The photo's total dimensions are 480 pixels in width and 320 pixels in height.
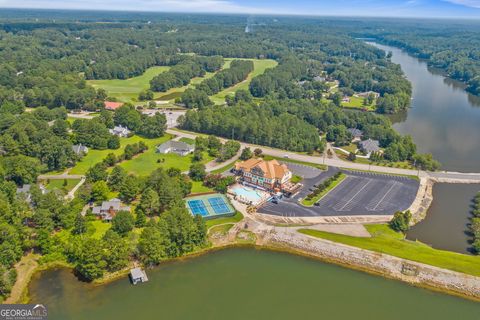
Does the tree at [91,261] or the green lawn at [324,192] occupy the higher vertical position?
the tree at [91,261]

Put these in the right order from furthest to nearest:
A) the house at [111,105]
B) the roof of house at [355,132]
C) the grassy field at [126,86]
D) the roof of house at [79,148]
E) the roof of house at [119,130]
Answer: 1. the grassy field at [126,86]
2. the house at [111,105]
3. the roof of house at [355,132]
4. the roof of house at [119,130]
5. the roof of house at [79,148]

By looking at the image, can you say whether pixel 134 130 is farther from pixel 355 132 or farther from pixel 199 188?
pixel 355 132

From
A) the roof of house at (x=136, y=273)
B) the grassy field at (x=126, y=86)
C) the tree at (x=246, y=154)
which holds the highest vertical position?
the tree at (x=246, y=154)

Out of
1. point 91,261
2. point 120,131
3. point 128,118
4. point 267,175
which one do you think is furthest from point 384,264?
point 128,118

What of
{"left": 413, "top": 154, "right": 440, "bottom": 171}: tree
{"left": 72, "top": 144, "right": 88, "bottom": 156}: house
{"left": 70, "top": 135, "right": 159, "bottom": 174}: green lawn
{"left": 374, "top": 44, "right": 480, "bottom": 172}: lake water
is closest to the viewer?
{"left": 70, "top": 135, "right": 159, "bottom": 174}: green lawn

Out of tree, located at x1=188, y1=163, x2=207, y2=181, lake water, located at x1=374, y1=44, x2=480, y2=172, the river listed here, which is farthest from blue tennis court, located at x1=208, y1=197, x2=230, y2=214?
lake water, located at x1=374, y1=44, x2=480, y2=172

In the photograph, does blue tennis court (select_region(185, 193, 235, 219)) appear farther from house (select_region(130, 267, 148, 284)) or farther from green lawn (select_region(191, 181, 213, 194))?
house (select_region(130, 267, 148, 284))

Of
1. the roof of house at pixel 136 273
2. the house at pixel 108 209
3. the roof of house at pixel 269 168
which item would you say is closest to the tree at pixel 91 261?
the roof of house at pixel 136 273

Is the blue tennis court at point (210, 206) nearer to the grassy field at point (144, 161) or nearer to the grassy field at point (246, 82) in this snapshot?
the grassy field at point (144, 161)
